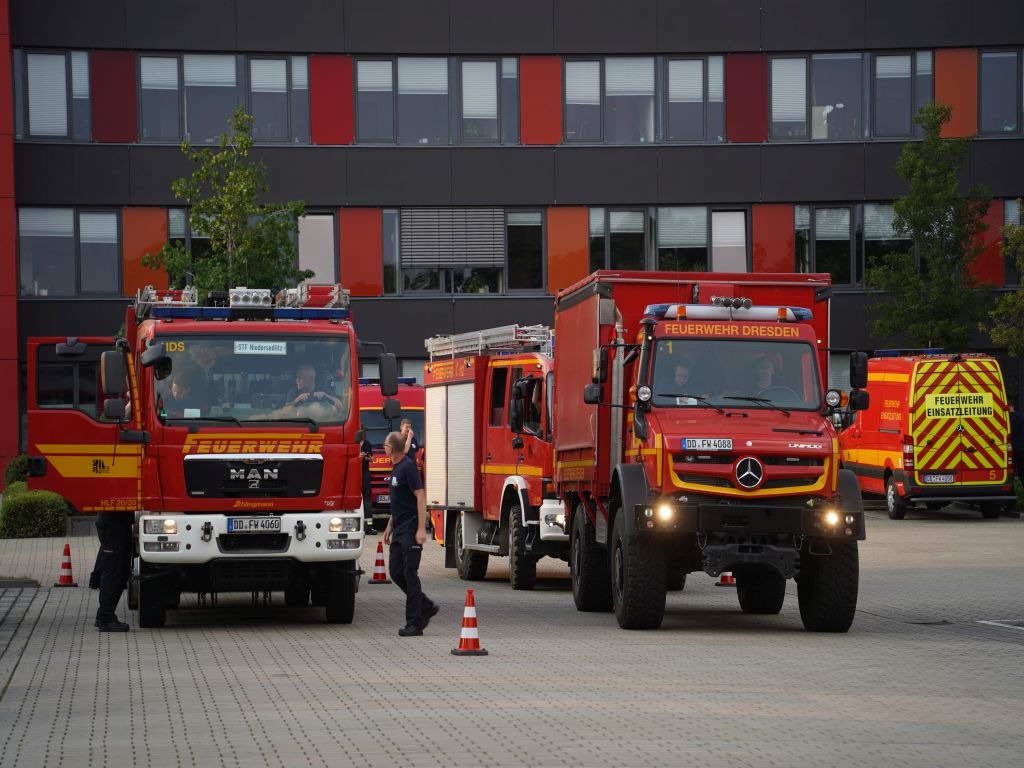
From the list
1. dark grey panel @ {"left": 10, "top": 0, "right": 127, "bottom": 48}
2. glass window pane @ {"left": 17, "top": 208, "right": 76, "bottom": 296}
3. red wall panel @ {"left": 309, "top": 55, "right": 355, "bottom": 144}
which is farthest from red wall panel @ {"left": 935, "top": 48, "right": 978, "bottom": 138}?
glass window pane @ {"left": 17, "top": 208, "right": 76, "bottom": 296}

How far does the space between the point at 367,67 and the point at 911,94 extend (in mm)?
12950

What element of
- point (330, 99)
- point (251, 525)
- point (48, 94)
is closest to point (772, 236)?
point (330, 99)

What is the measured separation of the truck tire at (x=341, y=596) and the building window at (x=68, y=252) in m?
26.3

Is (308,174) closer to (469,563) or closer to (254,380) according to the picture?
(469,563)

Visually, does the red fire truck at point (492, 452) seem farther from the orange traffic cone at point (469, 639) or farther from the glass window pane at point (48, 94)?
the glass window pane at point (48, 94)

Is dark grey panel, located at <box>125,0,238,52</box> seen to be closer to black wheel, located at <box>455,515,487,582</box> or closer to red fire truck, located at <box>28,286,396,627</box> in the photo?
black wheel, located at <box>455,515,487,582</box>

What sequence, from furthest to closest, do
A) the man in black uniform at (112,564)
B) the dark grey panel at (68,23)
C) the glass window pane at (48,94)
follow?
1. the glass window pane at (48,94)
2. the dark grey panel at (68,23)
3. the man in black uniform at (112,564)

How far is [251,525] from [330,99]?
27.0m

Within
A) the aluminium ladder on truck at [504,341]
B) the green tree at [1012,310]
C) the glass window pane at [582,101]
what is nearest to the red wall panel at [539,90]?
the glass window pane at [582,101]

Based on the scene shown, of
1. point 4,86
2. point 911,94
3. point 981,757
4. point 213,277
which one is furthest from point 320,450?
point 911,94

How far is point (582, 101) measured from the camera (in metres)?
42.6

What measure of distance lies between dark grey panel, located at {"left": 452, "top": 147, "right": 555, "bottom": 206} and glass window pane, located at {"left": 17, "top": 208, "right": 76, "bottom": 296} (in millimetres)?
9051

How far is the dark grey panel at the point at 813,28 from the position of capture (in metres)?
42.7

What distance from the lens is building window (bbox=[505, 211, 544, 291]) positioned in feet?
140
